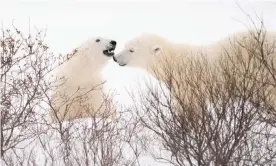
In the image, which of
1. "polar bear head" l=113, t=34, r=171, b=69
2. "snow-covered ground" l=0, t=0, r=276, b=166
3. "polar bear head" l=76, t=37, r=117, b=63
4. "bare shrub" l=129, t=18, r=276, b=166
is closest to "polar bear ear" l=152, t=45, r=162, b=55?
"polar bear head" l=113, t=34, r=171, b=69

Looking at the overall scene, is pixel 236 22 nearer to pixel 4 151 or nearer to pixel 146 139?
pixel 146 139

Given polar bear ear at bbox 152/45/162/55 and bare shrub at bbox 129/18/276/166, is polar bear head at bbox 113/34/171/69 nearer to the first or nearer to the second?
polar bear ear at bbox 152/45/162/55

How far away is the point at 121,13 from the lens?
9.74ft

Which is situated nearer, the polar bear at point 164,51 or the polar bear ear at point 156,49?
the polar bear at point 164,51

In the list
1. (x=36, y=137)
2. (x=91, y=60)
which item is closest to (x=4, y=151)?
(x=36, y=137)

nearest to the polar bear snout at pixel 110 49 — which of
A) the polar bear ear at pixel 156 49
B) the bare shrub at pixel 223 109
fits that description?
the polar bear ear at pixel 156 49

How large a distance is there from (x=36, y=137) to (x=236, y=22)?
4.74 ft

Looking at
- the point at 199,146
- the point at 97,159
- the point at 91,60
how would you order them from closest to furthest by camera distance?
the point at 199,146 → the point at 97,159 → the point at 91,60

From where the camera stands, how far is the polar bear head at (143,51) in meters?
3.10

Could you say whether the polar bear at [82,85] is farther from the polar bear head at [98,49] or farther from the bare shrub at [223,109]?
the bare shrub at [223,109]

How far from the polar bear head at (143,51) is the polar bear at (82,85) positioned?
9 cm

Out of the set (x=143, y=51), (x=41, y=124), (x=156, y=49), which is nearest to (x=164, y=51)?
(x=156, y=49)

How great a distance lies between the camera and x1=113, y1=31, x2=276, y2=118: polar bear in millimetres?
2792

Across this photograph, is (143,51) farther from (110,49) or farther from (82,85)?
(82,85)
